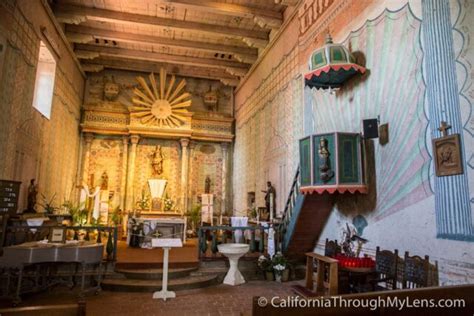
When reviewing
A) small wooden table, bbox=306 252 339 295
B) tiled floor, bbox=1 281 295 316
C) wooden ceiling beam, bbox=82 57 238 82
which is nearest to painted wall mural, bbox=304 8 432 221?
small wooden table, bbox=306 252 339 295

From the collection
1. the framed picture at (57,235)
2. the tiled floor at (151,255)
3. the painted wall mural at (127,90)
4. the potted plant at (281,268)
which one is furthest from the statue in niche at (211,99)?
the framed picture at (57,235)

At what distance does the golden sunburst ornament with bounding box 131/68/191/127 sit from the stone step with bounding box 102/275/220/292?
28.4ft

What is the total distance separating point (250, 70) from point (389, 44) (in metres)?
7.93

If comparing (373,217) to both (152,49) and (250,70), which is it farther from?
(152,49)

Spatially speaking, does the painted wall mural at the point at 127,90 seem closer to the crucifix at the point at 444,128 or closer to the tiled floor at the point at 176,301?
the tiled floor at the point at 176,301

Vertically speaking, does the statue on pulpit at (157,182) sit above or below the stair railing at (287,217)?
above

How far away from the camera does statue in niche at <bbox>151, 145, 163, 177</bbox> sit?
13805 millimetres

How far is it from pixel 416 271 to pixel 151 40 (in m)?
11.1

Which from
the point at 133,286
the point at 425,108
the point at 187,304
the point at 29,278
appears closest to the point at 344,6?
the point at 425,108

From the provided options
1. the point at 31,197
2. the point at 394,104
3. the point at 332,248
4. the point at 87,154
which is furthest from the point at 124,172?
the point at 394,104

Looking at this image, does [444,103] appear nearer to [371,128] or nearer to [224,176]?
[371,128]

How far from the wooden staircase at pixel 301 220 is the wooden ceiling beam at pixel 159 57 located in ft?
26.3

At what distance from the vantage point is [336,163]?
5.45 meters

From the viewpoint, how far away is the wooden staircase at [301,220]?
6.57 m
